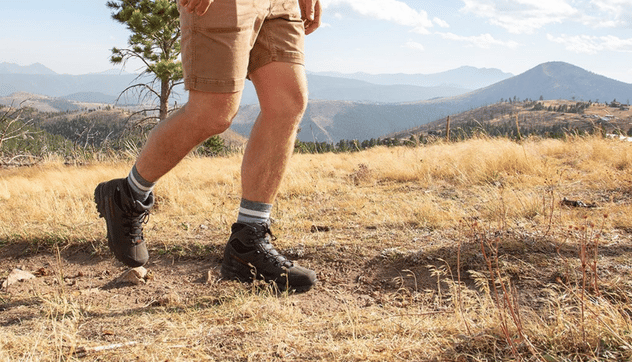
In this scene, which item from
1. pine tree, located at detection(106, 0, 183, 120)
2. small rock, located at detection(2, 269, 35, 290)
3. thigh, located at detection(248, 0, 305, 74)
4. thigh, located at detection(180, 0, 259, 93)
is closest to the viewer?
thigh, located at detection(180, 0, 259, 93)

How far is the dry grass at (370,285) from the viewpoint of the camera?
4.33 ft

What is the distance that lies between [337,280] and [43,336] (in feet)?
4.10

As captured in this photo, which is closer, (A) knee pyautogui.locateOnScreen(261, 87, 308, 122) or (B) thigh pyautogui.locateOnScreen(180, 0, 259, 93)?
(B) thigh pyautogui.locateOnScreen(180, 0, 259, 93)

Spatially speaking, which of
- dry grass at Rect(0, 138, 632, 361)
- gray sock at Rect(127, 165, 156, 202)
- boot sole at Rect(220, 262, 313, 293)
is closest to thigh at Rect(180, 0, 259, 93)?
gray sock at Rect(127, 165, 156, 202)

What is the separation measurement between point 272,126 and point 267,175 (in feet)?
0.75

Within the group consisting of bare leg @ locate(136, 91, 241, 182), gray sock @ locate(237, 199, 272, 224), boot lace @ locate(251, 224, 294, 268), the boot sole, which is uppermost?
bare leg @ locate(136, 91, 241, 182)

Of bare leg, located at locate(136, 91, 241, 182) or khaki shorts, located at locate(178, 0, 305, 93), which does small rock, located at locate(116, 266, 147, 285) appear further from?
khaki shorts, located at locate(178, 0, 305, 93)

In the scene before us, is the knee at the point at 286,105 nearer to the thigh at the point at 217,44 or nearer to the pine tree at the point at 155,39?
the thigh at the point at 217,44

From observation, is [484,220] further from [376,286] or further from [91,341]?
[91,341]

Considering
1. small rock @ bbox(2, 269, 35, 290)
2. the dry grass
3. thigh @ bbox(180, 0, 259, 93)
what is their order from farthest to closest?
small rock @ bbox(2, 269, 35, 290), thigh @ bbox(180, 0, 259, 93), the dry grass

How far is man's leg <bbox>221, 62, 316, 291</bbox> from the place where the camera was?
6.63 ft

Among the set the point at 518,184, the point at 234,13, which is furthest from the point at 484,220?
the point at 234,13

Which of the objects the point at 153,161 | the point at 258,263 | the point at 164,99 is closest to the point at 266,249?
the point at 258,263

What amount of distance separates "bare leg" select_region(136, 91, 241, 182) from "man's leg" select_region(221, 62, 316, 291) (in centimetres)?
19
